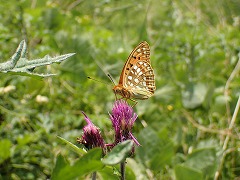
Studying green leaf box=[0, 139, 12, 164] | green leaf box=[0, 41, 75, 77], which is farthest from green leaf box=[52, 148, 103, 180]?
green leaf box=[0, 139, 12, 164]

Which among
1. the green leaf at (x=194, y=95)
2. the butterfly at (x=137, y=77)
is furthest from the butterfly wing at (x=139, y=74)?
the green leaf at (x=194, y=95)

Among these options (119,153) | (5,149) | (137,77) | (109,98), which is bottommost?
(109,98)

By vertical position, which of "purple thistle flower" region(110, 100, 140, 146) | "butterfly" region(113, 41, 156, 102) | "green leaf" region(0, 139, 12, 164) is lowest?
"green leaf" region(0, 139, 12, 164)

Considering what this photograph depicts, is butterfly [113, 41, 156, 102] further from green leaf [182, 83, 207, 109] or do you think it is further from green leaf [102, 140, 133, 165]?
green leaf [182, 83, 207, 109]

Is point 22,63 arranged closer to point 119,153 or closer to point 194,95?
point 119,153

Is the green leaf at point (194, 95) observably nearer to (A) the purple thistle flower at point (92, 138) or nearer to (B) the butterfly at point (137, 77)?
(B) the butterfly at point (137, 77)

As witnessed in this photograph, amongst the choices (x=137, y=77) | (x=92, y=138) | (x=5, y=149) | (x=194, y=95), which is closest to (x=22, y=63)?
(x=92, y=138)

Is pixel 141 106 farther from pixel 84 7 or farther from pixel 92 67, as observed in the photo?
pixel 84 7

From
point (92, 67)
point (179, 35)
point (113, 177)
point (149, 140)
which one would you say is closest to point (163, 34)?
point (179, 35)
